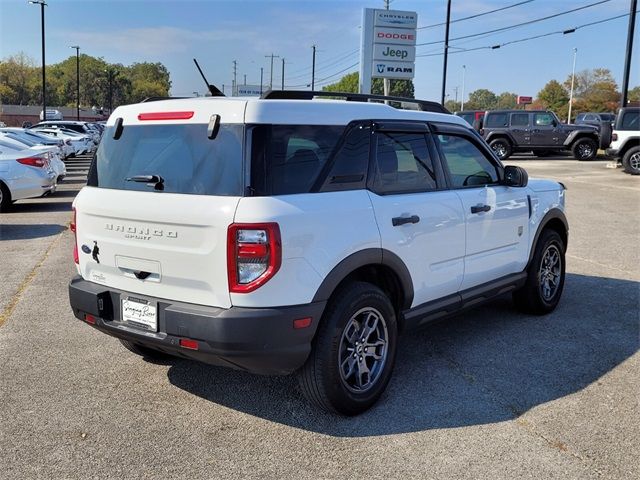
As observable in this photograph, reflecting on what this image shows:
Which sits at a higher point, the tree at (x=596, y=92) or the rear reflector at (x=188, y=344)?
the tree at (x=596, y=92)

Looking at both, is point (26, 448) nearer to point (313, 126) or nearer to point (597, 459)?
point (313, 126)

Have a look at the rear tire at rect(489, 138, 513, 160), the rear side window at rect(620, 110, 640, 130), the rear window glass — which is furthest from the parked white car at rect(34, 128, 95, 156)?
the rear window glass

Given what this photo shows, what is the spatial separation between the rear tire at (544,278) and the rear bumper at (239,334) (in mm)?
2886

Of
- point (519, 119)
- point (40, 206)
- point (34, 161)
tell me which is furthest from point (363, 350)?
point (519, 119)

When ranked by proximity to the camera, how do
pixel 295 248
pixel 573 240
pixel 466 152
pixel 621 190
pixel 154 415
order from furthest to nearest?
pixel 621 190 < pixel 573 240 < pixel 466 152 < pixel 154 415 < pixel 295 248

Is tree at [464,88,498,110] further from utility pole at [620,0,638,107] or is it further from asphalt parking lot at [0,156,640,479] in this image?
asphalt parking lot at [0,156,640,479]

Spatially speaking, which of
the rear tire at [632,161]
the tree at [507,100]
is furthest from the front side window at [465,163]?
the tree at [507,100]

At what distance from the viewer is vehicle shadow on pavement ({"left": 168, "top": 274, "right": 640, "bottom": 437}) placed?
3.70m

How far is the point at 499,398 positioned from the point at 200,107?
2608 millimetres

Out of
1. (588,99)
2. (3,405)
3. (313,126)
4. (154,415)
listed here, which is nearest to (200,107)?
(313,126)

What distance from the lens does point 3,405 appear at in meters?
3.78

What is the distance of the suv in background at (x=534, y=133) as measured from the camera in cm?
2505

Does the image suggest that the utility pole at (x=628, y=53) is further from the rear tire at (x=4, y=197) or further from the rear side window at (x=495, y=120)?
the rear tire at (x=4, y=197)

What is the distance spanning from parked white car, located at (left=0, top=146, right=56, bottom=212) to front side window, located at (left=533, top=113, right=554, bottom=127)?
1937 cm
